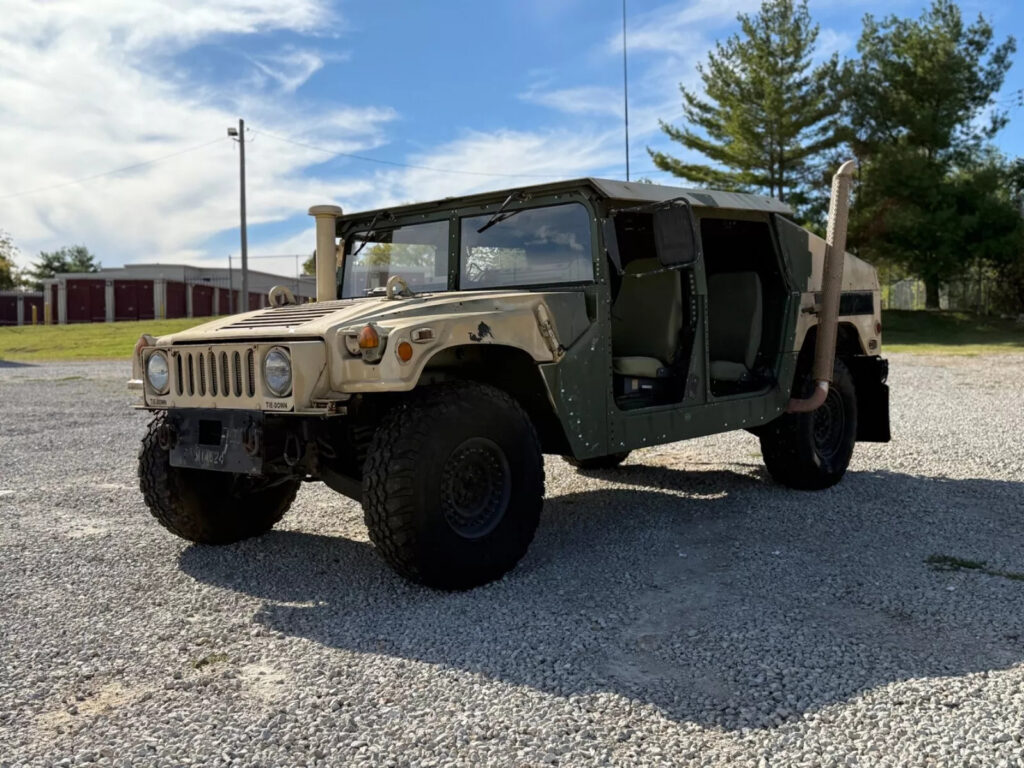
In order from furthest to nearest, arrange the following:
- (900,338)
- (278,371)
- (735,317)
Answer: (900,338), (735,317), (278,371)

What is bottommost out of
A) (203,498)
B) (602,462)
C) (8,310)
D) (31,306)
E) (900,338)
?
(602,462)

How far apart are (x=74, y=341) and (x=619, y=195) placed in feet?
96.0

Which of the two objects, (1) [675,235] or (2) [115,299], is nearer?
(1) [675,235]

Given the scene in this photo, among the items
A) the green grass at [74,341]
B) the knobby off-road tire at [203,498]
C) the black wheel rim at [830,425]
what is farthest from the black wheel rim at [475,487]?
the green grass at [74,341]

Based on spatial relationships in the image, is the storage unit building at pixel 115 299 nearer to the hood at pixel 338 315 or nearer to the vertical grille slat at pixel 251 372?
the hood at pixel 338 315

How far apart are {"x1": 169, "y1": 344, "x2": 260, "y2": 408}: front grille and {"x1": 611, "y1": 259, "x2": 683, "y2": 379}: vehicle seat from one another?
85.4 inches

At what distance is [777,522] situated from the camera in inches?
211

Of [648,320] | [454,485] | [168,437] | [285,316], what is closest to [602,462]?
[648,320]

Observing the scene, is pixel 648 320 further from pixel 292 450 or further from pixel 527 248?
pixel 292 450

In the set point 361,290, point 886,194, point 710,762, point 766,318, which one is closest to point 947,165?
point 886,194

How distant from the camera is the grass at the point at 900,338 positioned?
919 inches

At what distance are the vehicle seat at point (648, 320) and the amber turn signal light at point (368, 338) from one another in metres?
1.92

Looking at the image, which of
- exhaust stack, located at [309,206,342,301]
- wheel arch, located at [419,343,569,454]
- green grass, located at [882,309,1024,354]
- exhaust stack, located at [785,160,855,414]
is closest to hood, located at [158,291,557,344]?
wheel arch, located at [419,343,569,454]

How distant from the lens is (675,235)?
4652 millimetres
